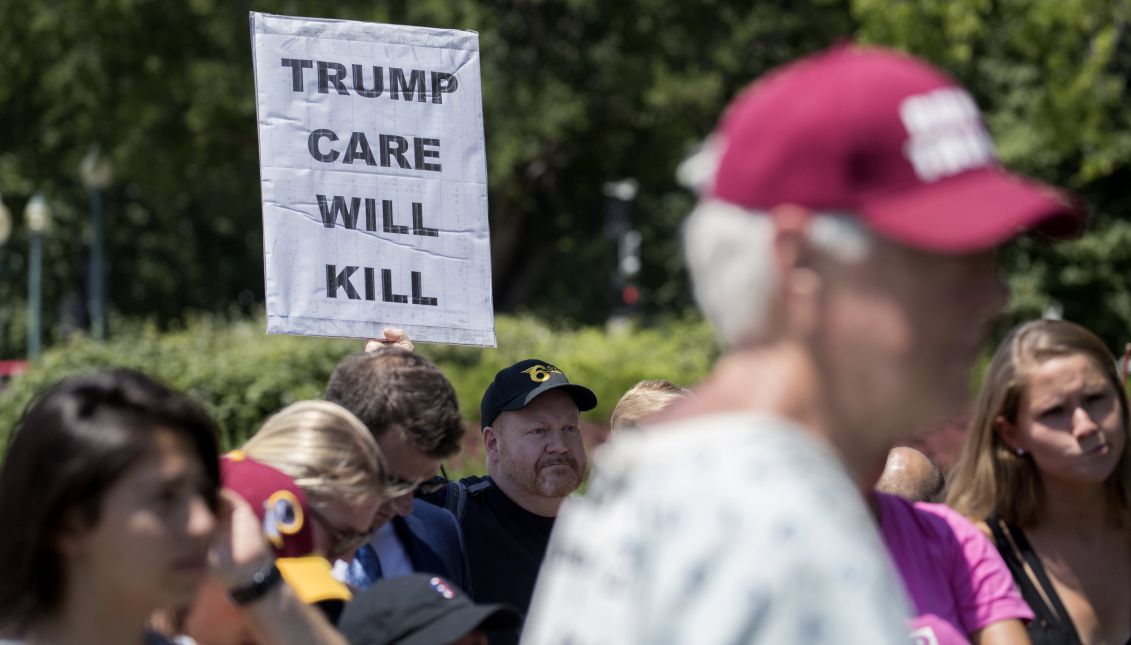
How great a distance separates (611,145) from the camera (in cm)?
3173

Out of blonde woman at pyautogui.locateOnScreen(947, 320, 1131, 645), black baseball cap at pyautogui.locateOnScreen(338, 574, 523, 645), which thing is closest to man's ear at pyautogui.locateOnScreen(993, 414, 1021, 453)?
blonde woman at pyautogui.locateOnScreen(947, 320, 1131, 645)

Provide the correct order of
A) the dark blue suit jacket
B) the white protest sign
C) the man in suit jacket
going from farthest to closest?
the white protest sign → the dark blue suit jacket → the man in suit jacket

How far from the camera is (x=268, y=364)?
47.4ft

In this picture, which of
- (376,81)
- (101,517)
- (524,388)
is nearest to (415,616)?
(101,517)

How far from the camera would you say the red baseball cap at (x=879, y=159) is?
5.16 feet

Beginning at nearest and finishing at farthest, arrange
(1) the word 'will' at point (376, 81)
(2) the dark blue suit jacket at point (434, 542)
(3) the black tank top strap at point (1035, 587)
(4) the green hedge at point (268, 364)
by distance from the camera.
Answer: (3) the black tank top strap at point (1035, 587) → (2) the dark blue suit jacket at point (434, 542) → (1) the word 'will' at point (376, 81) → (4) the green hedge at point (268, 364)

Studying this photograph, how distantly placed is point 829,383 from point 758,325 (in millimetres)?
92

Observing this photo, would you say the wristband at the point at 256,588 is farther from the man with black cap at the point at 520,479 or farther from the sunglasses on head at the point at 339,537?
the man with black cap at the point at 520,479

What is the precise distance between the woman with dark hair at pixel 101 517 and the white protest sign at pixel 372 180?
8.75 feet

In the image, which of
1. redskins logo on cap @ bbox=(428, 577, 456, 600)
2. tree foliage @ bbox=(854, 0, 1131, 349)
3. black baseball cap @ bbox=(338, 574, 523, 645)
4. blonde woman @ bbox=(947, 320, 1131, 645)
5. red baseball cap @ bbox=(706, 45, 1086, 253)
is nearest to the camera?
red baseball cap @ bbox=(706, 45, 1086, 253)

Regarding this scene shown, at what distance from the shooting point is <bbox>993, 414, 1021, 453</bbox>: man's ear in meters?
3.69

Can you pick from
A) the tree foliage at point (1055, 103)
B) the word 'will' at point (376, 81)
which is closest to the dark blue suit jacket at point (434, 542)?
the word 'will' at point (376, 81)

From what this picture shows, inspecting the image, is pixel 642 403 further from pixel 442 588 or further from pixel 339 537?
pixel 442 588

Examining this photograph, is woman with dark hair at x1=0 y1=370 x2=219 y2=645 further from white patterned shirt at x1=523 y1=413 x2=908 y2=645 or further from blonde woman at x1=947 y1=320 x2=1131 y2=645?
blonde woman at x1=947 y1=320 x2=1131 y2=645
